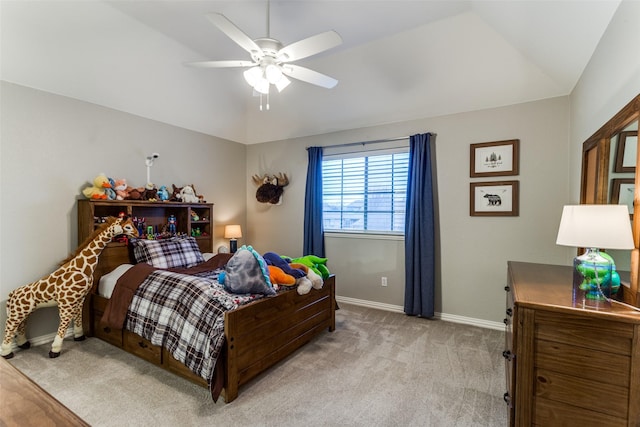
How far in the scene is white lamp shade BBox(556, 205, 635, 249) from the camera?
1.31 meters

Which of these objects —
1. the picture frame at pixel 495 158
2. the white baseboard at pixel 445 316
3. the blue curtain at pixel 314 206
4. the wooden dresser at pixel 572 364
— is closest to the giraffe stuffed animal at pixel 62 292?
the blue curtain at pixel 314 206

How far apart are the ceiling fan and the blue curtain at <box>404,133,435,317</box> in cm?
167

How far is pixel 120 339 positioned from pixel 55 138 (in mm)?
2083

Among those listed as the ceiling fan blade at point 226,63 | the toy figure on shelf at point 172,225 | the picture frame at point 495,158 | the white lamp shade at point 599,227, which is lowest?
the toy figure on shelf at point 172,225

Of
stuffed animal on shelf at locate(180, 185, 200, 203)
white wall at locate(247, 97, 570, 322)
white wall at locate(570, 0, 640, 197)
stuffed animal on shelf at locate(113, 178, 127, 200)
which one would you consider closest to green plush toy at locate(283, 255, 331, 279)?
white wall at locate(247, 97, 570, 322)

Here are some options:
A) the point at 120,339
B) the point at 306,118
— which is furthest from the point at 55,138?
the point at 306,118

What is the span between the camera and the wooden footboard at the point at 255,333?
6.63 feet

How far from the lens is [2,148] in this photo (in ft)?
8.50

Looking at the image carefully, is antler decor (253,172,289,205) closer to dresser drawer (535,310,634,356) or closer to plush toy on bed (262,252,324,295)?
plush toy on bed (262,252,324,295)

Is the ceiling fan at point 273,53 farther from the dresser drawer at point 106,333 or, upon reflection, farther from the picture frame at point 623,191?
the dresser drawer at point 106,333

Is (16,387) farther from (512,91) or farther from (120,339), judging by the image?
(512,91)

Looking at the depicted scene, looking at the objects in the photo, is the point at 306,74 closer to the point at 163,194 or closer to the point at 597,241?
the point at 597,241

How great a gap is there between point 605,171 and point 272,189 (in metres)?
3.75

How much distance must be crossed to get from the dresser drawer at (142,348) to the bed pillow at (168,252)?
75 centimetres
